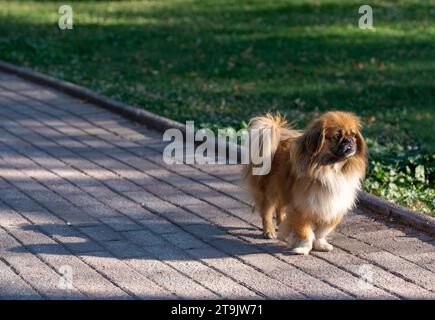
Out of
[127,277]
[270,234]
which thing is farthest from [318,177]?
[127,277]

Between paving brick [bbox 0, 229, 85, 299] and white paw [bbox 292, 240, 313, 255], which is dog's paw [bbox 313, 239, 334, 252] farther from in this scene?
paving brick [bbox 0, 229, 85, 299]

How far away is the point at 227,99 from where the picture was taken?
42.7ft

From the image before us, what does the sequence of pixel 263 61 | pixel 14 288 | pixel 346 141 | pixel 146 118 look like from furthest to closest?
pixel 263 61, pixel 146 118, pixel 346 141, pixel 14 288

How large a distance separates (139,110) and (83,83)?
2.29 metres

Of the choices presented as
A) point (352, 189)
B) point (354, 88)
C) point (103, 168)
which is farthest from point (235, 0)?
point (352, 189)

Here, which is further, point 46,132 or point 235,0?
point 235,0

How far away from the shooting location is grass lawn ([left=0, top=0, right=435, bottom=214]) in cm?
1163

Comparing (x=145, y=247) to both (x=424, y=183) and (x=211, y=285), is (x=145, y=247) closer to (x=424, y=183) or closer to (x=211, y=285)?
(x=211, y=285)

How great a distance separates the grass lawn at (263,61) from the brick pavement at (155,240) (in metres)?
1.42

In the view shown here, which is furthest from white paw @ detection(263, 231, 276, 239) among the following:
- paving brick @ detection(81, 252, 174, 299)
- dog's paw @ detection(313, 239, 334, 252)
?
paving brick @ detection(81, 252, 174, 299)

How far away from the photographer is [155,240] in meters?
7.62

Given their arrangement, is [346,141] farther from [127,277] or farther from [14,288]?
[14,288]

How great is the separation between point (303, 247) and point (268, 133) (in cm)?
98

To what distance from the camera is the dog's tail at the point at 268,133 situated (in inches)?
299
